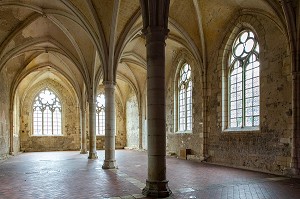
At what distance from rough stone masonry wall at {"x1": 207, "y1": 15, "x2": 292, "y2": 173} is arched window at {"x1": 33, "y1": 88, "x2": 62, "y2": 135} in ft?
62.7

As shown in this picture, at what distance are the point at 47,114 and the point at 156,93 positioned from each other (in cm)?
2310

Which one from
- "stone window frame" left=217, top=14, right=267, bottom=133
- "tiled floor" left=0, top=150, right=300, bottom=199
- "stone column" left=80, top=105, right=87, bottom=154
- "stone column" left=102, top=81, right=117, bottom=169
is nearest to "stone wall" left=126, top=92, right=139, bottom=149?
"stone column" left=80, top=105, right=87, bottom=154

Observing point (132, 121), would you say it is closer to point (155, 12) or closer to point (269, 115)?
point (269, 115)

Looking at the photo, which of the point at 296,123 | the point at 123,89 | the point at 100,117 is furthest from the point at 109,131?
the point at 100,117

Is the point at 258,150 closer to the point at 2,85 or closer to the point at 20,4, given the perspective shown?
the point at 20,4

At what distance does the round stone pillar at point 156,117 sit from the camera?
Result: 6.72 m

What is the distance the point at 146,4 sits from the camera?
7102 millimetres

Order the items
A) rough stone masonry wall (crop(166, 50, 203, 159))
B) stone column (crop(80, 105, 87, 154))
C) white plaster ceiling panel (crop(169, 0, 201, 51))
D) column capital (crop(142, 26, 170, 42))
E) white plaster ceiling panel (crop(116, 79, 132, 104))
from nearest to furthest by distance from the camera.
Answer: column capital (crop(142, 26, 170, 42))
white plaster ceiling panel (crop(169, 0, 201, 51))
rough stone masonry wall (crop(166, 50, 203, 159))
stone column (crop(80, 105, 87, 154))
white plaster ceiling panel (crop(116, 79, 132, 104))

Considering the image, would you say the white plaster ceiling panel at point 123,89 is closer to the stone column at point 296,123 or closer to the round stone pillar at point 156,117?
the stone column at point 296,123

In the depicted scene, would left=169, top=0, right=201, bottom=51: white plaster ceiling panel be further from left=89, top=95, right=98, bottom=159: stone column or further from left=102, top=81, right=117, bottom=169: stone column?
left=89, top=95, right=98, bottom=159: stone column

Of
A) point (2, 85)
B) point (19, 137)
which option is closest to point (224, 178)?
point (2, 85)

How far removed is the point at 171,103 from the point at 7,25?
1034 cm

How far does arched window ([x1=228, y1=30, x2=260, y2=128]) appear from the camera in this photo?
11898 millimetres

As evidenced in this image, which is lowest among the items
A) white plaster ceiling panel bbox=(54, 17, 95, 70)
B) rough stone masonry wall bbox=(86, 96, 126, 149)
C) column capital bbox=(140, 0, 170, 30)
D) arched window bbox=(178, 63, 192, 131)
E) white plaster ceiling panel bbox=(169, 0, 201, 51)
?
rough stone masonry wall bbox=(86, 96, 126, 149)
